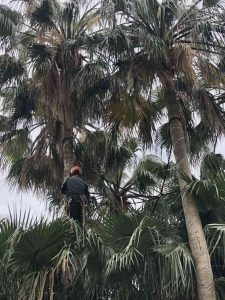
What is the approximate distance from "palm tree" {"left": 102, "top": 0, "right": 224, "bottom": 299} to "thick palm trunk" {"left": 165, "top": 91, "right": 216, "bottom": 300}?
2 cm

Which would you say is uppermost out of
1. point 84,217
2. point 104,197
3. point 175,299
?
point 104,197

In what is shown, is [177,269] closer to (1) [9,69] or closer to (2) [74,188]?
(2) [74,188]

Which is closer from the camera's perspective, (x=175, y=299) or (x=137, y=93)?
(x=175, y=299)

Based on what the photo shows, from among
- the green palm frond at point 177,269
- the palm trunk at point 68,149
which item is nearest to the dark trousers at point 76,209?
the green palm frond at point 177,269

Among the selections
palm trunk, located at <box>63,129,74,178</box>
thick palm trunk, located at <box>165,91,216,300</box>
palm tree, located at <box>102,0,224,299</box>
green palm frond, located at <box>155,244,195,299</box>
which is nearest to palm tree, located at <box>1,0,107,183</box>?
palm trunk, located at <box>63,129,74,178</box>

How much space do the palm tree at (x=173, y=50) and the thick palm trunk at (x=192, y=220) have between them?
21 millimetres

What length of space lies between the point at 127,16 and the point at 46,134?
361cm

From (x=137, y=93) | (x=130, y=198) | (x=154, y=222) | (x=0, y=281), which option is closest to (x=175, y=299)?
(x=154, y=222)

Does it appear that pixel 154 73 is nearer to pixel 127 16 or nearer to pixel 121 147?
pixel 127 16

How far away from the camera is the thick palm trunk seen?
10.8 m

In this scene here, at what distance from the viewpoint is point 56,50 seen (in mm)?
14516

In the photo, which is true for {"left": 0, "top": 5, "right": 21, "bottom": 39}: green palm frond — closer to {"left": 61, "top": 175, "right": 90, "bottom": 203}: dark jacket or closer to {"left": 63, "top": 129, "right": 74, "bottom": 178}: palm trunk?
{"left": 63, "top": 129, "right": 74, "bottom": 178}: palm trunk

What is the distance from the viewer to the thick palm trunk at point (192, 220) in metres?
10.8

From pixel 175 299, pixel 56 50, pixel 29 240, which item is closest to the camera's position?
pixel 29 240
